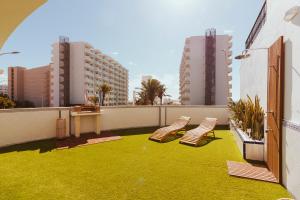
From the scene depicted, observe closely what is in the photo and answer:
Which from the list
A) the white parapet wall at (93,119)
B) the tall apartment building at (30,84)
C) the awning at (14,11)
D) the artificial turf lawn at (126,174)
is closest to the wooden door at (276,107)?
the artificial turf lawn at (126,174)

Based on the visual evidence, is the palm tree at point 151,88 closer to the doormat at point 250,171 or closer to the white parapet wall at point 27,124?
the white parapet wall at point 27,124

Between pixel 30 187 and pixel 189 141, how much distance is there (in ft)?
23.5

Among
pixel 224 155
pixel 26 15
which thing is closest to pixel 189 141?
pixel 224 155

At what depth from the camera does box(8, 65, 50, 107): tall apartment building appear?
8819 centimetres

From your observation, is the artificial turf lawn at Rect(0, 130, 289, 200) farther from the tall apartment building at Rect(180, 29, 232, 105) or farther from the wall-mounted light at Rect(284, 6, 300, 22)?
the tall apartment building at Rect(180, 29, 232, 105)

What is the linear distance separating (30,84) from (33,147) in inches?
3884

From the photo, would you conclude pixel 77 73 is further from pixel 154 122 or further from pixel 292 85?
pixel 292 85

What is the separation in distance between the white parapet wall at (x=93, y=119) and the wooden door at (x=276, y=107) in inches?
408

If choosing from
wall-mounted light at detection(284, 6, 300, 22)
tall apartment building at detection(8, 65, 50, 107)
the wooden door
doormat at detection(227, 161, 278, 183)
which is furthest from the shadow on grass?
tall apartment building at detection(8, 65, 50, 107)

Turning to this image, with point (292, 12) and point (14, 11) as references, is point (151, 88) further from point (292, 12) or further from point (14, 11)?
point (14, 11)

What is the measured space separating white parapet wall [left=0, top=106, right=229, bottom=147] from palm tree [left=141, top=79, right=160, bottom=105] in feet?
70.1

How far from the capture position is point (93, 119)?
13.4 m

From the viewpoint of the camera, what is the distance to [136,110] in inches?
610

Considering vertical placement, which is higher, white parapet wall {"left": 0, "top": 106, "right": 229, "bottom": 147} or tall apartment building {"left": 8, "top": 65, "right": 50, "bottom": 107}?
tall apartment building {"left": 8, "top": 65, "right": 50, "bottom": 107}
